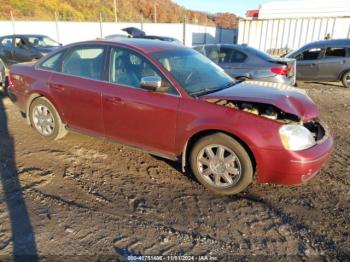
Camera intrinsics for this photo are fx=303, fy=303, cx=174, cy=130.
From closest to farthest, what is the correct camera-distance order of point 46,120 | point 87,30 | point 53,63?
point 53,63, point 46,120, point 87,30

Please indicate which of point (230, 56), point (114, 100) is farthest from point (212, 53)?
point (114, 100)

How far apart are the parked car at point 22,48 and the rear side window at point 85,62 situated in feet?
25.0

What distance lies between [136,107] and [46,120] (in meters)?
1.95

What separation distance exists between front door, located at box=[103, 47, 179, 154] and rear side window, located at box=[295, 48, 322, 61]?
27.4 feet

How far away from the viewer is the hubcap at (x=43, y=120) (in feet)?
15.8

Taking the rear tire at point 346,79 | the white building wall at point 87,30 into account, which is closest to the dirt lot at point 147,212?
the rear tire at point 346,79

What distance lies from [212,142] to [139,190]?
1.02 meters

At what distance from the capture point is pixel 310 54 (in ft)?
33.9

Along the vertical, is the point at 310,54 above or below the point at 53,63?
below

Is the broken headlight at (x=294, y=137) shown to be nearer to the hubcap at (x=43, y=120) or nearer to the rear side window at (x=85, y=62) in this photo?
the rear side window at (x=85, y=62)

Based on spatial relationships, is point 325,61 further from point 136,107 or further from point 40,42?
point 40,42

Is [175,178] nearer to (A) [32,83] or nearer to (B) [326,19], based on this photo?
(A) [32,83]

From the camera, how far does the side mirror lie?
11.4ft

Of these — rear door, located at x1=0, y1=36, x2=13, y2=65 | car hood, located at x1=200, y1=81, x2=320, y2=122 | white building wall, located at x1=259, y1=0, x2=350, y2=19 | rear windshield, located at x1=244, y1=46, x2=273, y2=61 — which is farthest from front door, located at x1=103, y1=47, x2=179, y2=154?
white building wall, located at x1=259, y1=0, x2=350, y2=19
